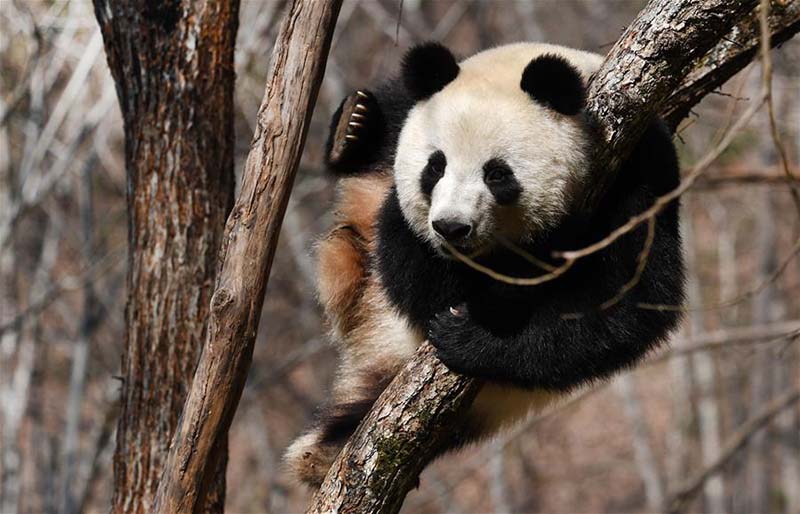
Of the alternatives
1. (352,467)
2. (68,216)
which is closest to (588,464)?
(68,216)

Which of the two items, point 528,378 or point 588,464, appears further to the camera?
point 588,464

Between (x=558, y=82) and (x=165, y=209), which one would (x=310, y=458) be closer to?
(x=165, y=209)

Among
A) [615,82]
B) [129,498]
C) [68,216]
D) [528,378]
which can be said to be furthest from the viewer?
[68,216]

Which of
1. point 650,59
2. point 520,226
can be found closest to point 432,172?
point 520,226

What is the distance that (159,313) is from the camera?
3.61 m

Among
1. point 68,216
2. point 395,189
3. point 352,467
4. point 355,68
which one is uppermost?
point 395,189

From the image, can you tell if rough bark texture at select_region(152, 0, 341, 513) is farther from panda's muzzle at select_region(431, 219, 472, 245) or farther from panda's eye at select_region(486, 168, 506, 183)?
panda's eye at select_region(486, 168, 506, 183)

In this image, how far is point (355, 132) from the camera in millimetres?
4043

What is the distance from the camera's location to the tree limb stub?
271cm

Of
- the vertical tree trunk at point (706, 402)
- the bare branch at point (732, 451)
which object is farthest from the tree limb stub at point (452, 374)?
the vertical tree trunk at point (706, 402)

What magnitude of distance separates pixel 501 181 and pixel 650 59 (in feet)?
2.18

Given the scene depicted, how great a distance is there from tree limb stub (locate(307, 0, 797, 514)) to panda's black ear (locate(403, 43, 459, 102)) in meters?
0.59

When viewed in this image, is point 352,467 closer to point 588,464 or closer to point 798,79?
point 798,79

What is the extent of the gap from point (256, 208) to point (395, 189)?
82 cm
